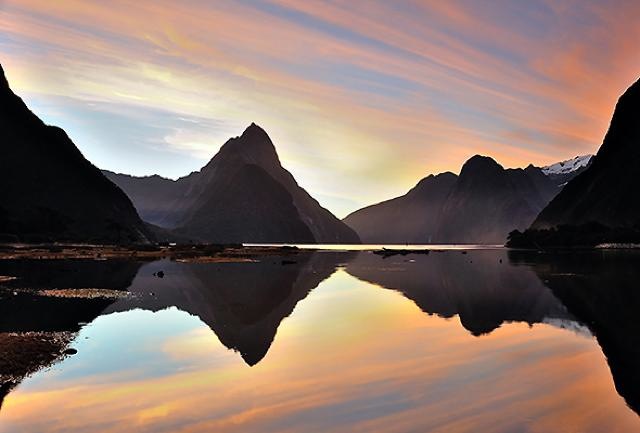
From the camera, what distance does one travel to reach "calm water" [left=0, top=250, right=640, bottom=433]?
649 inches

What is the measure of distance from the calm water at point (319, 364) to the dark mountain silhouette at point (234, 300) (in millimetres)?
246

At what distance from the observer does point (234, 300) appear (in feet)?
159

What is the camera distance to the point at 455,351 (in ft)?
89.0

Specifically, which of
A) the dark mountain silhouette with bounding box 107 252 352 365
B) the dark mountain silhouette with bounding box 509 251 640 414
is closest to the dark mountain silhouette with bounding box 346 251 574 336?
the dark mountain silhouette with bounding box 509 251 640 414

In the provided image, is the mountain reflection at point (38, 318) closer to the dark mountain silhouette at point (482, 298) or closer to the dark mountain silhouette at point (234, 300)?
the dark mountain silhouette at point (234, 300)

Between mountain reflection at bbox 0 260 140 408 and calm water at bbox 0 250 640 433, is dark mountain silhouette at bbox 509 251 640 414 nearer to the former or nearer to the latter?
calm water at bbox 0 250 640 433

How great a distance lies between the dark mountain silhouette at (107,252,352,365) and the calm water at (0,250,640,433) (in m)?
0.25

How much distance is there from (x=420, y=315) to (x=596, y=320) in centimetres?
1236

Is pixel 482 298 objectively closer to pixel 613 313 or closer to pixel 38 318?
pixel 613 313

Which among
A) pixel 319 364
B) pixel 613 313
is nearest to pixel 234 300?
pixel 319 364

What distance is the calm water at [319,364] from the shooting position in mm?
16484

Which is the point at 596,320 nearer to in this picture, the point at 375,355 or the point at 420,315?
the point at 420,315

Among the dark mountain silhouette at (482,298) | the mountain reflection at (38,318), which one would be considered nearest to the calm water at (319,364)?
the mountain reflection at (38,318)

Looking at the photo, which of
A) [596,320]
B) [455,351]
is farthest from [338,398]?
[596,320]
